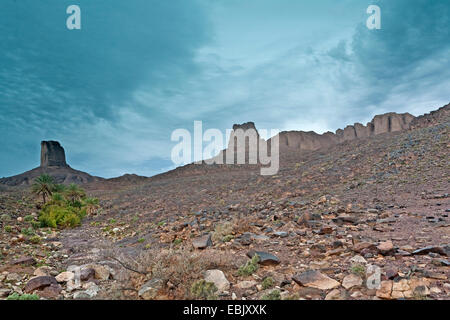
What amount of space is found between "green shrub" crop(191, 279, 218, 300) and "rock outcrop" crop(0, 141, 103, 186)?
11039 centimetres

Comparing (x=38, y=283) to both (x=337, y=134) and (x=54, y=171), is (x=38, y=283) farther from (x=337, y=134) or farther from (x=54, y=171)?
(x=54, y=171)

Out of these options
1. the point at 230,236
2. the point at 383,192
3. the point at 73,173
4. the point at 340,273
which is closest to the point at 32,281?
the point at 230,236

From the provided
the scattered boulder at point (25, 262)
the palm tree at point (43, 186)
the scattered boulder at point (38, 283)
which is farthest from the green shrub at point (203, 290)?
the palm tree at point (43, 186)

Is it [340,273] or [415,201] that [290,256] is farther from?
[415,201]

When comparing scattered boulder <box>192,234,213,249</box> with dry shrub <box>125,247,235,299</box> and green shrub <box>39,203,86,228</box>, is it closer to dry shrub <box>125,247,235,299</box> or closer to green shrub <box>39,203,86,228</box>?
dry shrub <box>125,247,235,299</box>

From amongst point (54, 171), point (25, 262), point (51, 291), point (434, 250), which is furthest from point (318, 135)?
point (54, 171)

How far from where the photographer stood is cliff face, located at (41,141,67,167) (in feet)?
390

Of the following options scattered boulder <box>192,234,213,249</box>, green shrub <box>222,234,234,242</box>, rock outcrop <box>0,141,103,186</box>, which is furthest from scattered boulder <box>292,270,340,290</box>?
rock outcrop <box>0,141,103,186</box>

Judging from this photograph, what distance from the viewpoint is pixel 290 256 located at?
18.6 feet

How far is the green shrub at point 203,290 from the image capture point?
12.9ft

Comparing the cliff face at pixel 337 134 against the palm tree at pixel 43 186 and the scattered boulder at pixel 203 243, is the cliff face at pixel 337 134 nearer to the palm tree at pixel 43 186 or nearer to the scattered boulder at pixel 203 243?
the palm tree at pixel 43 186

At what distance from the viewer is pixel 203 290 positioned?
4.01m

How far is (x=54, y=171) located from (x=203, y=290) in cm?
12677

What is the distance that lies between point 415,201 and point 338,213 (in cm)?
332
